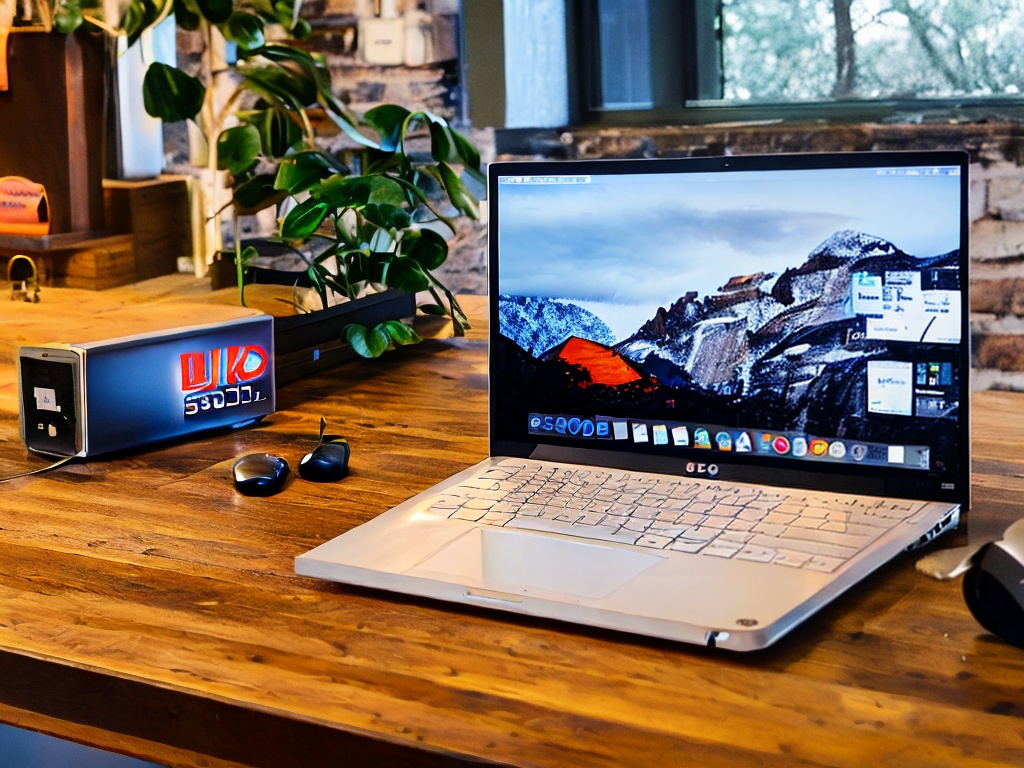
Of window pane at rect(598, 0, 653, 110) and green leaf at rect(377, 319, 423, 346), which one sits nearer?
green leaf at rect(377, 319, 423, 346)

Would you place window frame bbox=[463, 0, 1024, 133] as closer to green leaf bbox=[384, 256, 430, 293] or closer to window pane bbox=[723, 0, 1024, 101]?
window pane bbox=[723, 0, 1024, 101]

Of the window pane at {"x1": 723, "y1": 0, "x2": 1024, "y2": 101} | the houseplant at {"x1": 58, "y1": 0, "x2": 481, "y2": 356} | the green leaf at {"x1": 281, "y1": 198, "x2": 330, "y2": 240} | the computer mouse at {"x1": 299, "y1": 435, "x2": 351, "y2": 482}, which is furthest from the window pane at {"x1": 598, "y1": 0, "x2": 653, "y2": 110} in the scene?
the computer mouse at {"x1": 299, "y1": 435, "x2": 351, "y2": 482}

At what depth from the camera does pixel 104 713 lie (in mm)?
728

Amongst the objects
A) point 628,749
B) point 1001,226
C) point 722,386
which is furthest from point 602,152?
point 628,749

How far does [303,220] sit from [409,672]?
0.89 meters

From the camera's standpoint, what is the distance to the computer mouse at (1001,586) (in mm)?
698

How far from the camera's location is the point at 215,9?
187 centimetres

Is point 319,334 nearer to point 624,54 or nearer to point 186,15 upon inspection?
point 186,15

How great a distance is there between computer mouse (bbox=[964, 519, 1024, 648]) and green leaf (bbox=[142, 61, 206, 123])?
141 cm

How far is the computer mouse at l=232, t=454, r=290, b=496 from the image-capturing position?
3.56 ft

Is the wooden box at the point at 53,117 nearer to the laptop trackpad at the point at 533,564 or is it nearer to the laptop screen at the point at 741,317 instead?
the laptop screen at the point at 741,317

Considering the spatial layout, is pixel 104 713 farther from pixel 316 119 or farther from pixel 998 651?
pixel 316 119

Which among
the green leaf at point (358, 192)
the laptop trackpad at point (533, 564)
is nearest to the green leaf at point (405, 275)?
the green leaf at point (358, 192)

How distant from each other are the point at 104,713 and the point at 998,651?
0.57m
